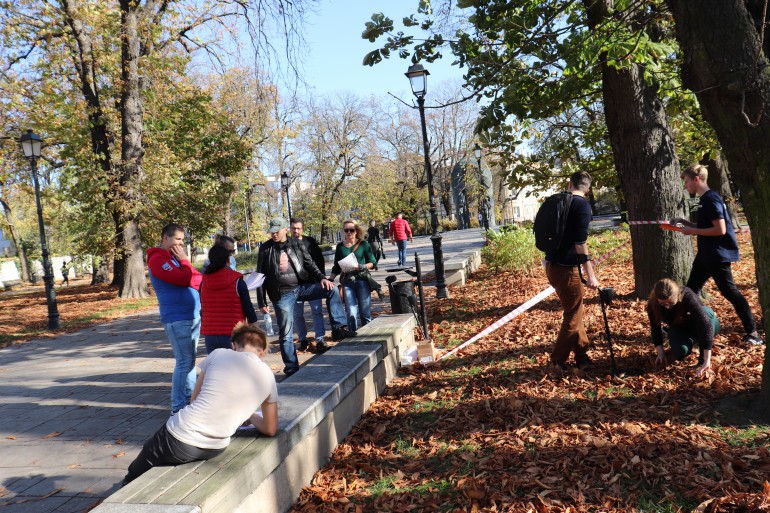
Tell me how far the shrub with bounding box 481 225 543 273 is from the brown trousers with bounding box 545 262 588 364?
756cm

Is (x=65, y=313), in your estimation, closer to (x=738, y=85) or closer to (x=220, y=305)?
(x=220, y=305)

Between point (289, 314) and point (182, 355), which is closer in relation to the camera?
point (182, 355)

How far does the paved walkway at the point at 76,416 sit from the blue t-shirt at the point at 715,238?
4873 millimetres

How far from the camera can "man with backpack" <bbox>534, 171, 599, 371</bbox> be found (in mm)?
5215

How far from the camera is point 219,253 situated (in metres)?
5.59

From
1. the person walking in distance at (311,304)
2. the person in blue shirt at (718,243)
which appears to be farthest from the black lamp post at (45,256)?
the person in blue shirt at (718,243)

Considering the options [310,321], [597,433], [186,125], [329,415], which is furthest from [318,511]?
[186,125]

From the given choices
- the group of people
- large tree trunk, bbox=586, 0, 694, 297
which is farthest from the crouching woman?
large tree trunk, bbox=586, 0, 694, 297

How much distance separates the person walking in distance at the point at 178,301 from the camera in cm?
513

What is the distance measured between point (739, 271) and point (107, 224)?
63.2 feet

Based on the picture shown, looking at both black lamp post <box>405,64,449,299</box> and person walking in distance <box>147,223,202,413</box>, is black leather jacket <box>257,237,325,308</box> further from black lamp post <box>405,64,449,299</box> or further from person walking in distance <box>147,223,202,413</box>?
black lamp post <box>405,64,449,299</box>

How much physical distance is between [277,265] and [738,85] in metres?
4.92

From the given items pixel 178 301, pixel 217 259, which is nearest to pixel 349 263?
pixel 217 259

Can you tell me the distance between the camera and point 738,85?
3605mm
